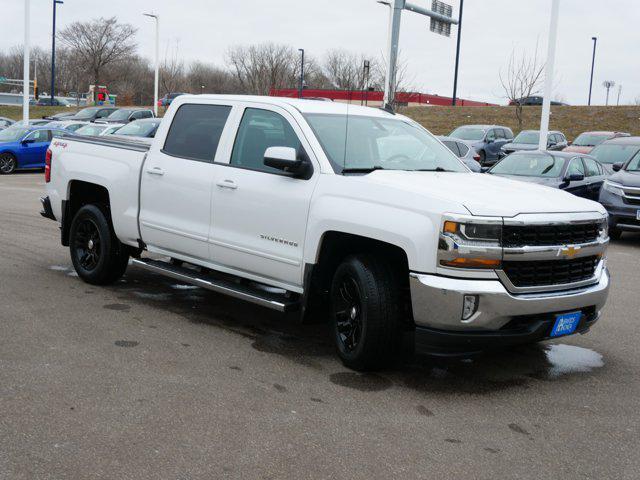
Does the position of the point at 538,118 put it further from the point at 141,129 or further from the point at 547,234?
the point at 547,234

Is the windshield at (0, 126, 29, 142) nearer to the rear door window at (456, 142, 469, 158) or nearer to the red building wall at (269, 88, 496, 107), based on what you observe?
the red building wall at (269, 88, 496, 107)

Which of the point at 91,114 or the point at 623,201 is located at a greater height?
the point at 91,114

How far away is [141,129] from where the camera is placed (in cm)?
2314

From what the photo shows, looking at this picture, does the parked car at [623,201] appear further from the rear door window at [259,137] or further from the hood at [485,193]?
the rear door window at [259,137]

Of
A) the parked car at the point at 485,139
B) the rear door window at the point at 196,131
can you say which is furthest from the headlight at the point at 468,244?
the parked car at the point at 485,139

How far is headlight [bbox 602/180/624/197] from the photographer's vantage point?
43.1ft

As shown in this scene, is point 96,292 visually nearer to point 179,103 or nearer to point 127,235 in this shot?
point 127,235

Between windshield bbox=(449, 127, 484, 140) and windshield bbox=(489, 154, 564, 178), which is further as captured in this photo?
windshield bbox=(449, 127, 484, 140)

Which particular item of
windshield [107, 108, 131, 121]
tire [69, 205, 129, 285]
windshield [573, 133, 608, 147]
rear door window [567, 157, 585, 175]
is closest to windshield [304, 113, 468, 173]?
tire [69, 205, 129, 285]

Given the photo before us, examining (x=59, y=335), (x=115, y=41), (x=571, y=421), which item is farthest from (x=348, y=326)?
(x=115, y=41)

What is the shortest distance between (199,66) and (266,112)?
6791 cm

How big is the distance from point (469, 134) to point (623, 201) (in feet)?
54.5

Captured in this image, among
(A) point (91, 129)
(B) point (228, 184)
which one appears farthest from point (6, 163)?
(B) point (228, 184)

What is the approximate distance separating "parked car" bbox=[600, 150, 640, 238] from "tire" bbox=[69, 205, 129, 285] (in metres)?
8.61
